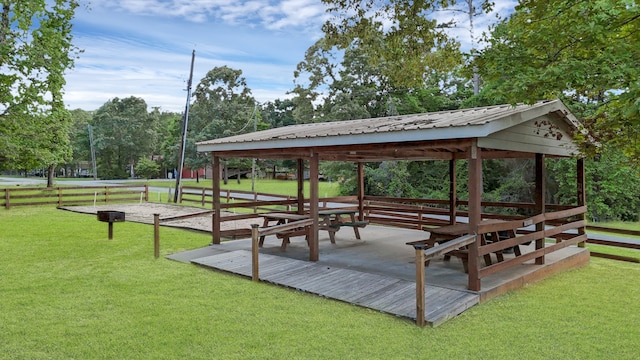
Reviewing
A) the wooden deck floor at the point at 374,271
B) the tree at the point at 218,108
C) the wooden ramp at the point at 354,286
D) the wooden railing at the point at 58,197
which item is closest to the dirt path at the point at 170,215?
the wooden railing at the point at 58,197

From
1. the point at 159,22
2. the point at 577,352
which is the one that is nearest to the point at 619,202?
the point at 577,352

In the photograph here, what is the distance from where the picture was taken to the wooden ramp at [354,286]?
489 cm

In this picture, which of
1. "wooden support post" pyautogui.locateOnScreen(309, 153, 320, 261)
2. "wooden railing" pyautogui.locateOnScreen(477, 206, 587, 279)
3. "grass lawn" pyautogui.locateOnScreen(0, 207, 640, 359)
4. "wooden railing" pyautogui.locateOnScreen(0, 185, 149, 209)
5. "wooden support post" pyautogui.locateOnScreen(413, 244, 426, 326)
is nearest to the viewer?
"grass lawn" pyautogui.locateOnScreen(0, 207, 640, 359)

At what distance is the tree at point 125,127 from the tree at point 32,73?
1248 inches

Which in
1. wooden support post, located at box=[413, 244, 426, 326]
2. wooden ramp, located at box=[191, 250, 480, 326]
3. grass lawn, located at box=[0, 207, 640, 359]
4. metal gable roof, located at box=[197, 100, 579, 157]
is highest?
metal gable roof, located at box=[197, 100, 579, 157]

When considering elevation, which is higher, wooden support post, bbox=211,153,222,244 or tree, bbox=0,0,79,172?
tree, bbox=0,0,79,172

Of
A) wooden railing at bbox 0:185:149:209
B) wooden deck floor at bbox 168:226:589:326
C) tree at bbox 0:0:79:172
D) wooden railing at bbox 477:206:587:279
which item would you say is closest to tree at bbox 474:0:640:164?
wooden railing at bbox 477:206:587:279

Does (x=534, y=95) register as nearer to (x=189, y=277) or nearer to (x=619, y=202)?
(x=189, y=277)

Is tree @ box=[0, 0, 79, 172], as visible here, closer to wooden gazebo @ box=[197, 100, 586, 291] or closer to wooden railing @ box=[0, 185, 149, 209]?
wooden railing @ box=[0, 185, 149, 209]

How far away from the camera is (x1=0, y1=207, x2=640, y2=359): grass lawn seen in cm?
392

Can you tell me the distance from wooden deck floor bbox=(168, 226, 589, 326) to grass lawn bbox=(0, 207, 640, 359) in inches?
7.1

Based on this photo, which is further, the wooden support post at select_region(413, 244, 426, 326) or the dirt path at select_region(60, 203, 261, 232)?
the dirt path at select_region(60, 203, 261, 232)

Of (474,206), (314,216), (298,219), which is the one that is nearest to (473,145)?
(474,206)

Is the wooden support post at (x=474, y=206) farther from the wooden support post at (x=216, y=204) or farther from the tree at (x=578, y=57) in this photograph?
the wooden support post at (x=216, y=204)
